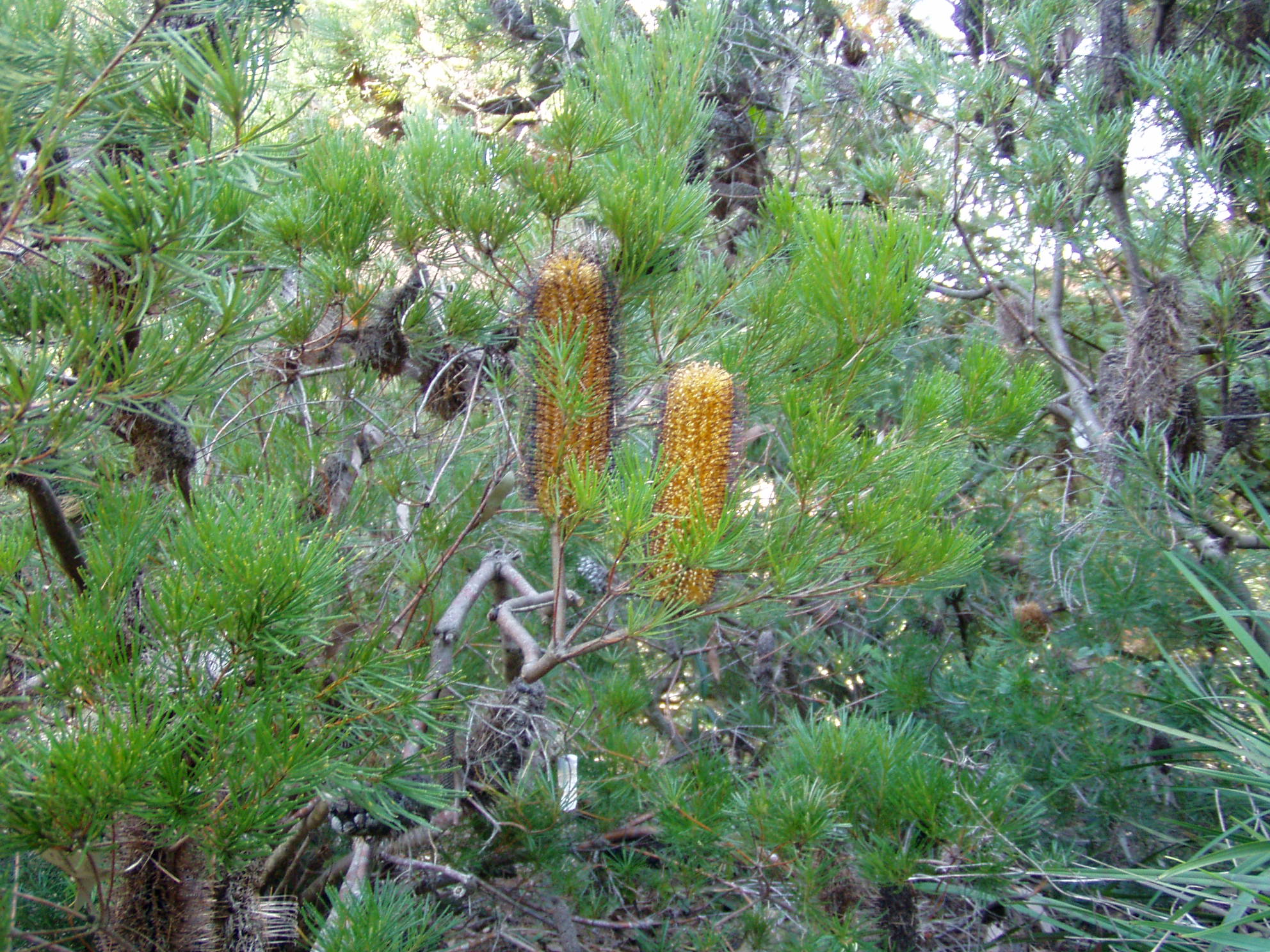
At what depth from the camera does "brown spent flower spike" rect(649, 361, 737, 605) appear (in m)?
0.97

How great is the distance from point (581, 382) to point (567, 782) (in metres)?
0.87

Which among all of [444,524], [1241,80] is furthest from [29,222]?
[1241,80]

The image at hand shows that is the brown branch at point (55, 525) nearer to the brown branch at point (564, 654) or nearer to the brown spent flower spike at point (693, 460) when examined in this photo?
the brown branch at point (564, 654)

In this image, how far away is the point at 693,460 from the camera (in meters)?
0.99

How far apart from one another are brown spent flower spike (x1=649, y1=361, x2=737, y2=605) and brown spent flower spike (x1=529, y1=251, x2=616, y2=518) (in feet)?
0.31

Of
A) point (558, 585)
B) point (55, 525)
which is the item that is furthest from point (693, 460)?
point (55, 525)

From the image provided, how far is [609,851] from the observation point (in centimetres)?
201

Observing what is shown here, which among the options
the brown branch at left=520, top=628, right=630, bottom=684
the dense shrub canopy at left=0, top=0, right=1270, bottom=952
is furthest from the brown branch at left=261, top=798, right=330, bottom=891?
the brown branch at left=520, top=628, right=630, bottom=684

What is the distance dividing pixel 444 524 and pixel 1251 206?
6.58 ft

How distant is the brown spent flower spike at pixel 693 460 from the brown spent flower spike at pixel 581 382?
0.09m

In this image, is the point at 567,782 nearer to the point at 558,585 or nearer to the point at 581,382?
the point at 558,585

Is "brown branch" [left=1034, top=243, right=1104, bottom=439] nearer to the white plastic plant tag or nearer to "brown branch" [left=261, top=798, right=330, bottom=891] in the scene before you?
the white plastic plant tag

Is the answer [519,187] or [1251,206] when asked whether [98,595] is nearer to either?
[519,187]

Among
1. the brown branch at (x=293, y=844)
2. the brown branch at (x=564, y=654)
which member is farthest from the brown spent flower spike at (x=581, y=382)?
the brown branch at (x=293, y=844)
